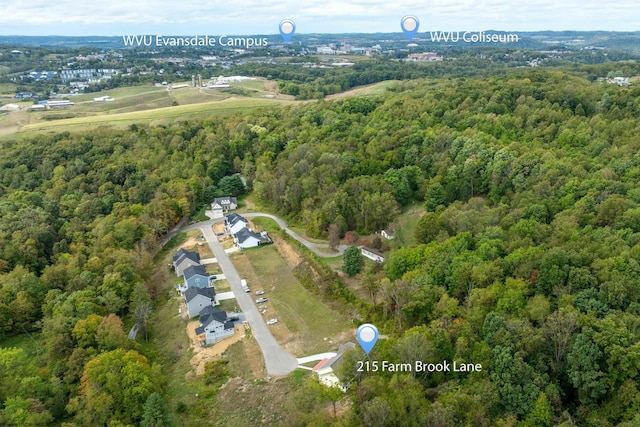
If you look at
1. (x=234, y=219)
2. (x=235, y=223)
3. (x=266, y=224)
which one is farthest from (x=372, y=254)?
(x=234, y=219)

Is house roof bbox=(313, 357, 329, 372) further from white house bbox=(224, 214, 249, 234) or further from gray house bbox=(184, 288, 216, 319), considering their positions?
white house bbox=(224, 214, 249, 234)

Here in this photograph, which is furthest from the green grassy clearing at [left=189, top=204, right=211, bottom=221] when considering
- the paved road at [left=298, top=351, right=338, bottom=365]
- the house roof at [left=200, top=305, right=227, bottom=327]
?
the paved road at [left=298, top=351, right=338, bottom=365]

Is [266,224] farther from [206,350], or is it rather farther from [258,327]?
[206,350]

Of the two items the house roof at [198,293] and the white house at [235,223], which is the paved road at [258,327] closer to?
the house roof at [198,293]

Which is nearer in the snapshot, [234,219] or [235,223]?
[235,223]

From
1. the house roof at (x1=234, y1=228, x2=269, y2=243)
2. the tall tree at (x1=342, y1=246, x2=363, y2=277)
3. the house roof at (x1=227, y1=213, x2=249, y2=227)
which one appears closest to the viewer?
the tall tree at (x1=342, y1=246, x2=363, y2=277)

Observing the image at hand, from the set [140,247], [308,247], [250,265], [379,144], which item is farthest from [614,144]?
[140,247]
